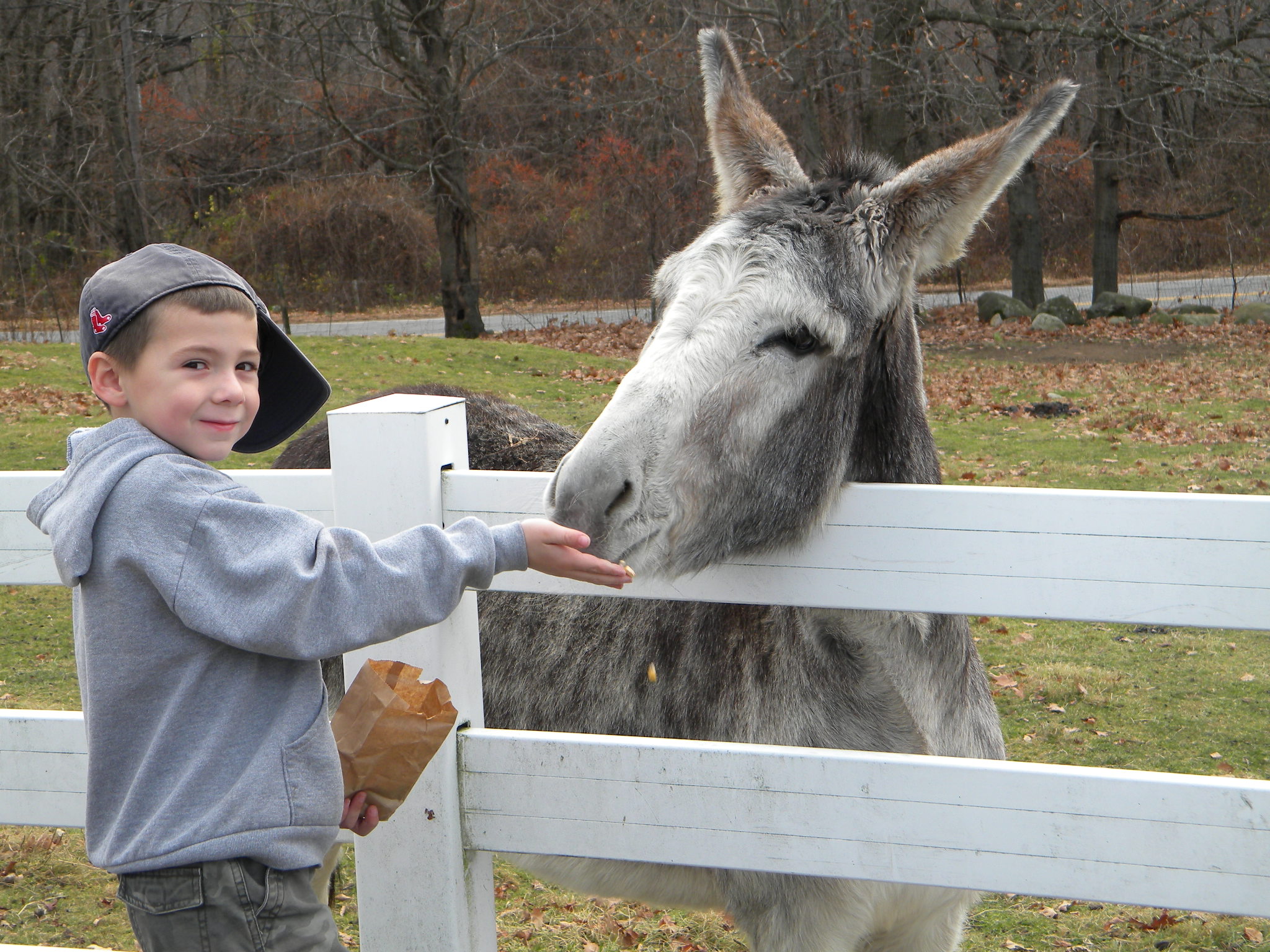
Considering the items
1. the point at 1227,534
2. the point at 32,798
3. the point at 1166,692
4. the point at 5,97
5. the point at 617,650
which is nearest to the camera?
the point at 1227,534

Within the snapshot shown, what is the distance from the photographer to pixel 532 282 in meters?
32.7

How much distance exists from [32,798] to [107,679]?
0.94 metres

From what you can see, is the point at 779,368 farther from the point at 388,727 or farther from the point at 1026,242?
the point at 1026,242

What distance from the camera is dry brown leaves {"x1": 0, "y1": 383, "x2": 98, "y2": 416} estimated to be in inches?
488

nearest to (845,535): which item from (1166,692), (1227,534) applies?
(1227,534)

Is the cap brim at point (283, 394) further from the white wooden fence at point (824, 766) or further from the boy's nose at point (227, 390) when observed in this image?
the boy's nose at point (227, 390)

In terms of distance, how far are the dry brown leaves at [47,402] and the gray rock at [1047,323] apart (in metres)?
16.6

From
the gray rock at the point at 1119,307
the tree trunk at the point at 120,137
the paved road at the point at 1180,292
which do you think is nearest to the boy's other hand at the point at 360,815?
the tree trunk at the point at 120,137

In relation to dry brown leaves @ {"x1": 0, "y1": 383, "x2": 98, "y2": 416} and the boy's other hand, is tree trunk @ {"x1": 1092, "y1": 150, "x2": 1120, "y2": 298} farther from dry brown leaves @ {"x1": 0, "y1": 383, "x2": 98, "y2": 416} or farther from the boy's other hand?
the boy's other hand

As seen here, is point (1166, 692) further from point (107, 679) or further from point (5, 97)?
point (5, 97)

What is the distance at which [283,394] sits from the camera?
2.21 meters

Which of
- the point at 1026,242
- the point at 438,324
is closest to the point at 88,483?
the point at 1026,242

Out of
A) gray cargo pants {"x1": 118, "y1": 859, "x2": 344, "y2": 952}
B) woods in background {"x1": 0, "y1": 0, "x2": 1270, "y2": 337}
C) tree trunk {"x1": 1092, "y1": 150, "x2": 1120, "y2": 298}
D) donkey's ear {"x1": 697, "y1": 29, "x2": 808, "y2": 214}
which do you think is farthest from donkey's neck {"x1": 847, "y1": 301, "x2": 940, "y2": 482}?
tree trunk {"x1": 1092, "y1": 150, "x2": 1120, "y2": 298}

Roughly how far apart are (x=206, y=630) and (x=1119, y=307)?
77.4 ft
